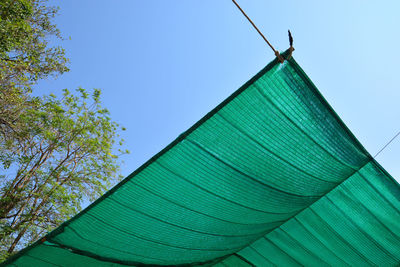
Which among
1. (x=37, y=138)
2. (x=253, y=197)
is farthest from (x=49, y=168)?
(x=253, y=197)

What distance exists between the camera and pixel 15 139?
7.54 meters

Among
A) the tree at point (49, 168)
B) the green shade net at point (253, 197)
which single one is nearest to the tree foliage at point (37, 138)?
the tree at point (49, 168)

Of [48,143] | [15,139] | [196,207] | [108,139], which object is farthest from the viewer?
[108,139]

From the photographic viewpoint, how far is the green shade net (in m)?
1.38

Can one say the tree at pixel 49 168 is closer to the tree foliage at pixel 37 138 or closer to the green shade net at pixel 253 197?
the tree foliage at pixel 37 138

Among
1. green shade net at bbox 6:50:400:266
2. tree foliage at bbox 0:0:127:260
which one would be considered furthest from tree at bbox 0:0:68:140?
green shade net at bbox 6:50:400:266

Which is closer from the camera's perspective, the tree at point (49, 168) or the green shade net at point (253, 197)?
the green shade net at point (253, 197)

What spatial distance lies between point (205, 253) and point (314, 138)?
1.51 metres

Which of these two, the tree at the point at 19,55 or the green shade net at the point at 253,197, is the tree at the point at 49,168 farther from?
the green shade net at the point at 253,197

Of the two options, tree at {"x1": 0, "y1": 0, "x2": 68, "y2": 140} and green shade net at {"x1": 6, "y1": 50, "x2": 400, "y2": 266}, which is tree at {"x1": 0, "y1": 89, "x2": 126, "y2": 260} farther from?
green shade net at {"x1": 6, "y1": 50, "x2": 400, "y2": 266}

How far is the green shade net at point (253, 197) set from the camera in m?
1.38

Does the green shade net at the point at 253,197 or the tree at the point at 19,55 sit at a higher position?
the tree at the point at 19,55

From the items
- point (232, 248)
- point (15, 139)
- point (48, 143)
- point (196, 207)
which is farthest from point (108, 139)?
point (196, 207)

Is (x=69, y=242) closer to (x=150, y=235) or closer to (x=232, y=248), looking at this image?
(x=150, y=235)
